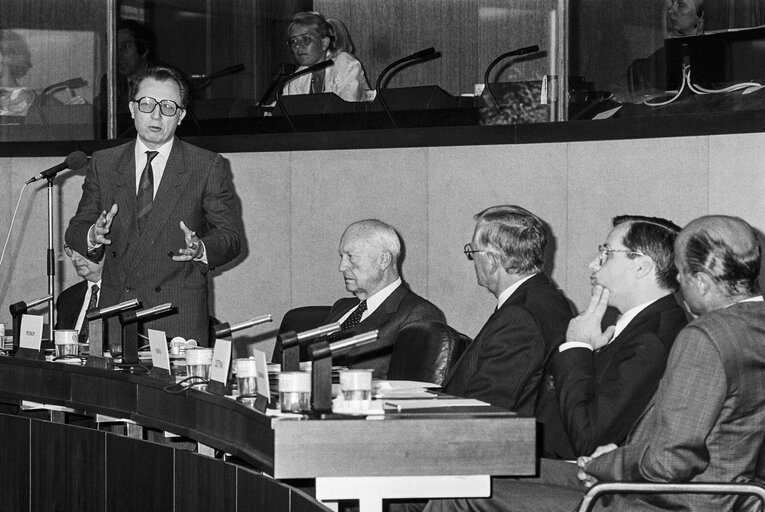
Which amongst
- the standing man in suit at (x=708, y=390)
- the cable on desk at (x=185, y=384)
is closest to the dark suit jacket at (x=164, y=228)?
the cable on desk at (x=185, y=384)

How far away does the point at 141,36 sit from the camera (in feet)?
23.1

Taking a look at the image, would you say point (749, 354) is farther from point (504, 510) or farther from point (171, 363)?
point (171, 363)

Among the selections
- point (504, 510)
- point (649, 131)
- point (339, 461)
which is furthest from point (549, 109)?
point (339, 461)

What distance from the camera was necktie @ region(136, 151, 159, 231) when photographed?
4.02 metres

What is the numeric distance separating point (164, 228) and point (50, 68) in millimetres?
3536

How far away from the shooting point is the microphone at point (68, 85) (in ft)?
23.2

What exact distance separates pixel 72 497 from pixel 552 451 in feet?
4.96

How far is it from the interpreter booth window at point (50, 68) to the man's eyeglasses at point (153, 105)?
10.4 feet

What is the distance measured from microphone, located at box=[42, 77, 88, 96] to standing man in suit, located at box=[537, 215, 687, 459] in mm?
4810

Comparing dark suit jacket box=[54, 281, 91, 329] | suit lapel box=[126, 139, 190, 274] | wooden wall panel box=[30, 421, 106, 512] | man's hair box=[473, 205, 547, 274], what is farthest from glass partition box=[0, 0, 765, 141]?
wooden wall panel box=[30, 421, 106, 512]

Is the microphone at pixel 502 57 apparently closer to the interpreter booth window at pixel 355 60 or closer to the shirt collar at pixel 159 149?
the interpreter booth window at pixel 355 60

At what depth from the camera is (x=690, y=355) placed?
7.54ft

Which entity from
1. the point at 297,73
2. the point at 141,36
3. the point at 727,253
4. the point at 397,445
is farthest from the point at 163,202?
the point at 141,36

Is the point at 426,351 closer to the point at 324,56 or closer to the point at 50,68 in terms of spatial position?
the point at 324,56
